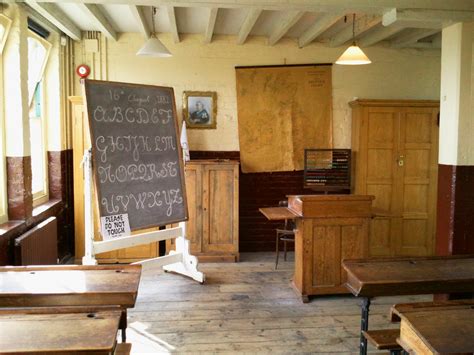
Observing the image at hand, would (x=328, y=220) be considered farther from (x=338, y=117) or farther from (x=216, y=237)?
(x=338, y=117)

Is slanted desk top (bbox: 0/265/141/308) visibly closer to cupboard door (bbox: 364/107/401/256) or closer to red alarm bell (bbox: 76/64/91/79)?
red alarm bell (bbox: 76/64/91/79)

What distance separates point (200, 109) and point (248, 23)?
162cm

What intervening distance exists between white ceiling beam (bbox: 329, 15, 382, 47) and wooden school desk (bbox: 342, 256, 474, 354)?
114 inches

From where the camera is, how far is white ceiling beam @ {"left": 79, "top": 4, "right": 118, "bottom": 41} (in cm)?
495

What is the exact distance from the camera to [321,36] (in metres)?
6.79

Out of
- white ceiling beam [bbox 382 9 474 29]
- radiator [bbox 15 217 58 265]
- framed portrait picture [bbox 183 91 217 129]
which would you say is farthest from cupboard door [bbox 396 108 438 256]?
radiator [bbox 15 217 58 265]

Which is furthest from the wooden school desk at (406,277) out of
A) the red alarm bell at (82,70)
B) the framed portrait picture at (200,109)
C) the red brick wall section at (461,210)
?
the red alarm bell at (82,70)

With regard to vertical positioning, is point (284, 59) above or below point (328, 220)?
above

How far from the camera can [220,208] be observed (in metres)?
6.37

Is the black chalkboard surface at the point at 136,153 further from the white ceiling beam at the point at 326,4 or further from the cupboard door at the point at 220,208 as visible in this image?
the cupboard door at the point at 220,208

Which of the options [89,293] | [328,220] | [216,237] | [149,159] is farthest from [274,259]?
[89,293]

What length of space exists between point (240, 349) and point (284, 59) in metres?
4.52

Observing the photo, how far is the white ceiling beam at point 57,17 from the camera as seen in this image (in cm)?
468

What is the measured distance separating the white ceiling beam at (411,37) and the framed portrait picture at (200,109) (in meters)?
2.76
